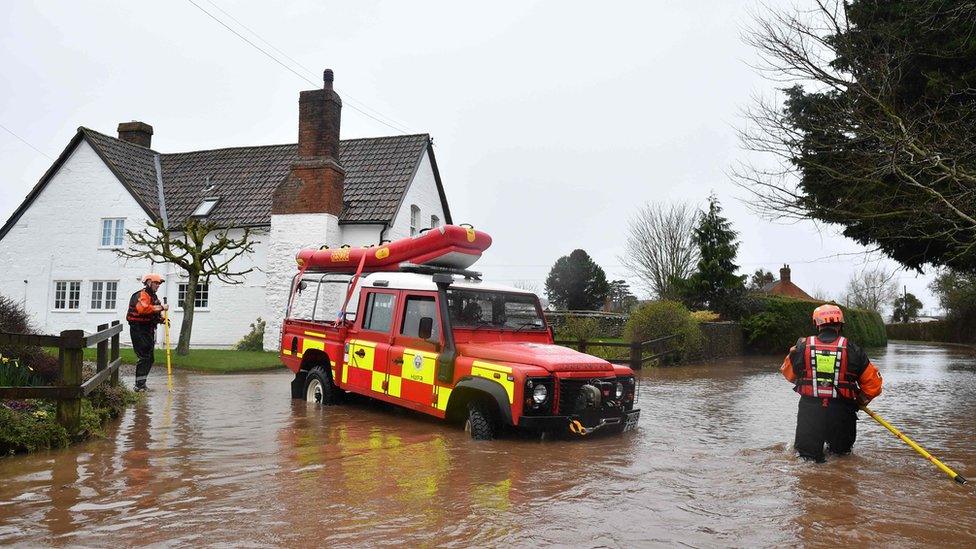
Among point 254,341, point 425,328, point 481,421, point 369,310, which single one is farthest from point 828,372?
point 254,341

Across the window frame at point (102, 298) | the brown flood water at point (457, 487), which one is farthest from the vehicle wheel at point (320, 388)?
the window frame at point (102, 298)

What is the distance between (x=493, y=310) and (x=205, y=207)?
1956 cm

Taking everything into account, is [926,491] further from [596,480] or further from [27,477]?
[27,477]

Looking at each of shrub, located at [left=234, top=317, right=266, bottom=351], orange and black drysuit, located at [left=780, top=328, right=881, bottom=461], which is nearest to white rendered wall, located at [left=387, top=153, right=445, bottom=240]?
shrub, located at [left=234, top=317, right=266, bottom=351]

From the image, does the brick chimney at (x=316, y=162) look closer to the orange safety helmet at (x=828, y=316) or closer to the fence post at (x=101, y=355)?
the fence post at (x=101, y=355)

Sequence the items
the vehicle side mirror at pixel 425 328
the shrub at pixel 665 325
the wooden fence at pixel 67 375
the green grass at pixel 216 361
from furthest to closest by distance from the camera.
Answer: the shrub at pixel 665 325
the green grass at pixel 216 361
the vehicle side mirror at pixel 425 328
the wooden fence at pixel 67 375

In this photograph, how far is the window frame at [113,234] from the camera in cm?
2556

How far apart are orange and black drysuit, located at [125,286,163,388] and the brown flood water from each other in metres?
1.99

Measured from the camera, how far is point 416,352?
875 cm

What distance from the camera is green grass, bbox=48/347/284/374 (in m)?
16.9

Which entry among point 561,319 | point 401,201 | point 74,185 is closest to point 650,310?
point 561,319

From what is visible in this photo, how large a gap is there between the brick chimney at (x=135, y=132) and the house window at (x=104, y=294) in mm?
6806

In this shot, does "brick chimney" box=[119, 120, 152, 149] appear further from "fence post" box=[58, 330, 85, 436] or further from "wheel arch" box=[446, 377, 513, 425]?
"wheel arch" box=[446, 377, 513, 425]

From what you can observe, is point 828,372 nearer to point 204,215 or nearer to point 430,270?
point 430,270
